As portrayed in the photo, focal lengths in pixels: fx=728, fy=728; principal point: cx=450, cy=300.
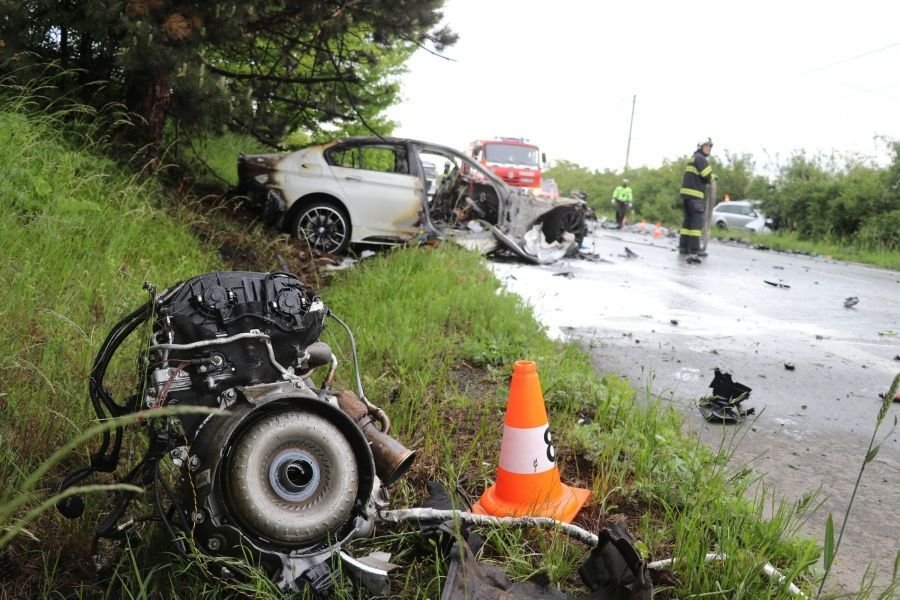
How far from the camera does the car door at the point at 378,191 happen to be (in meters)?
8.88

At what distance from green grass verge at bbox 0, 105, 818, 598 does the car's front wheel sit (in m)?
2.56

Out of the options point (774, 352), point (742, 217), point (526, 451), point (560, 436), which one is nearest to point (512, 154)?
point (742, 217)

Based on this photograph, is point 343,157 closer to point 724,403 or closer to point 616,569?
point 724,403

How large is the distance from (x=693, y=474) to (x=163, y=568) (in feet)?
6.40

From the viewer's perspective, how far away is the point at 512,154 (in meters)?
24.3

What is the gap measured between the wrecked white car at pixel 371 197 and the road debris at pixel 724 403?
4.78 metres

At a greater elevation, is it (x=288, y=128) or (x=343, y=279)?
(x=288, y=128)

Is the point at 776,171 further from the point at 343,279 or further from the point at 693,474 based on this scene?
the point at 693,474

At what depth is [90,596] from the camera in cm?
215

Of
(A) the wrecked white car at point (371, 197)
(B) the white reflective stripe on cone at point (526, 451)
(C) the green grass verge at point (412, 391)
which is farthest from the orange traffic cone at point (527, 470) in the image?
(A) the wrecked white car at point (371, 197)

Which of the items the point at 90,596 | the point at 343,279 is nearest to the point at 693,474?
the point at 90,596

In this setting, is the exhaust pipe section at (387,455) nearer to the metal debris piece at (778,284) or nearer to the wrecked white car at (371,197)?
the wrecked white car at (371,197)

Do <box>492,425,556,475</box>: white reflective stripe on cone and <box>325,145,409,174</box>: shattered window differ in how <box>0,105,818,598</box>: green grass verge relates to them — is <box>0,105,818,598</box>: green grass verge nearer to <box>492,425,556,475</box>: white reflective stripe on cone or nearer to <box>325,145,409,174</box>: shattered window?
<box>492,425,556,475</box>: white reflective stripe on cone

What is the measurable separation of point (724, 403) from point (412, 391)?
1872 mm
